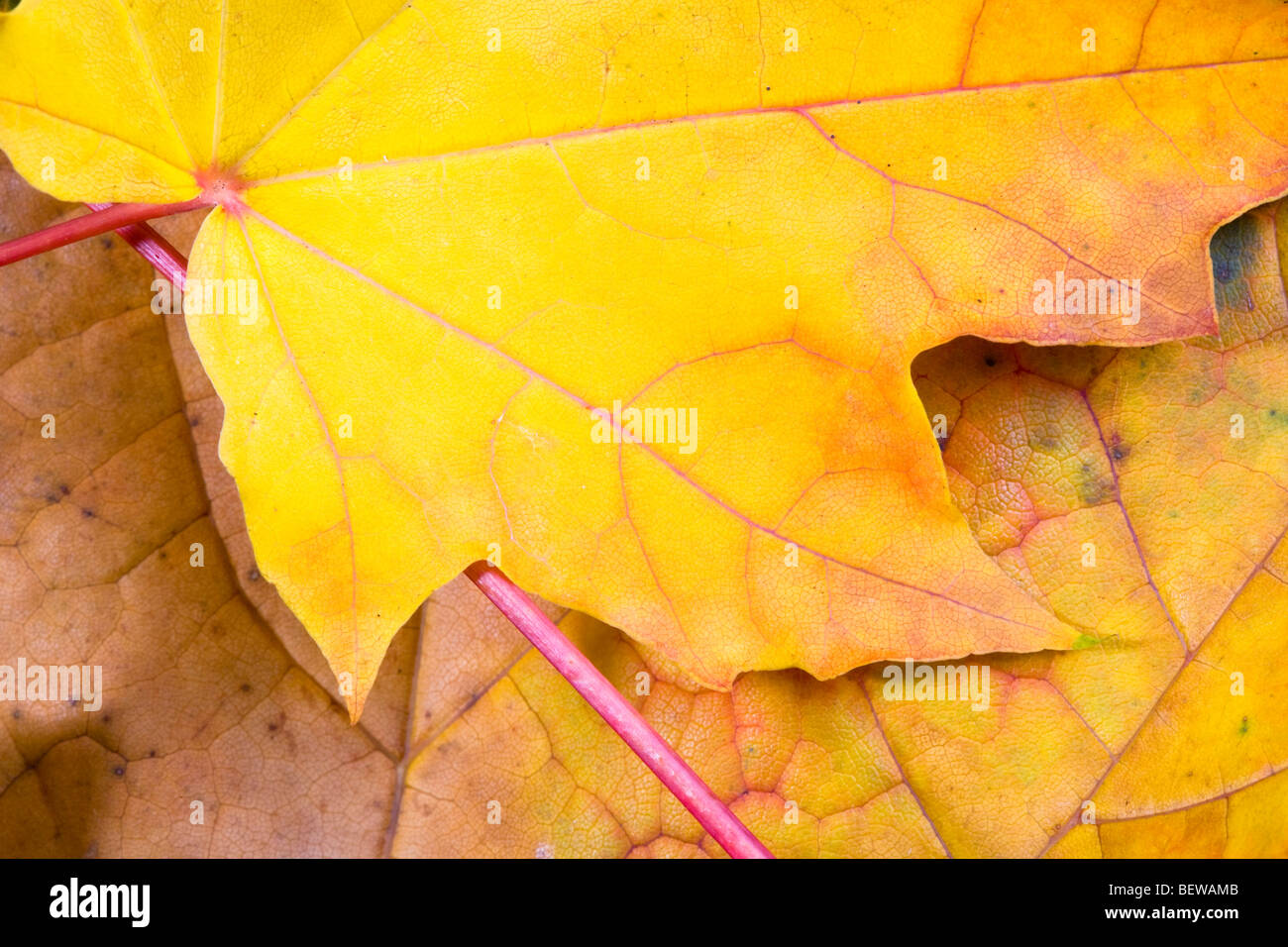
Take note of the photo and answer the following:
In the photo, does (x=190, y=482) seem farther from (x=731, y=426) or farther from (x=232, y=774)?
(x=731, y=426)

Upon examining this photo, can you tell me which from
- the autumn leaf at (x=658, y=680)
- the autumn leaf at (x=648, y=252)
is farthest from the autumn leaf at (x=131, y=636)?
the autumn leaf at (x=648, y=252)

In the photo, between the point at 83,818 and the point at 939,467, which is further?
the point at 83,818

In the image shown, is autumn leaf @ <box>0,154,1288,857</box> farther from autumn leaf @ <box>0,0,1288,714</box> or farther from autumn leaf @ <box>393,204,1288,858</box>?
autumn leaf @ <box>0,0,1288,714</box>

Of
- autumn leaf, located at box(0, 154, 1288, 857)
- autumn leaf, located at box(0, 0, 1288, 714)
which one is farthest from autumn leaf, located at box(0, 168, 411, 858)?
autumn leaf, located at box(0, 0, 1288, 714)

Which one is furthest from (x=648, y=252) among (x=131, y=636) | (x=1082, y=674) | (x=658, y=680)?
(x=131, y=636)

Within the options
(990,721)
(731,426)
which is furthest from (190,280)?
(990,721)

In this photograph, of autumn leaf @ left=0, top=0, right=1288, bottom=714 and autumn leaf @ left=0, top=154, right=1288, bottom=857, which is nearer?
autumn leaf @ left=0, top=0, right=1288, bottom=714
